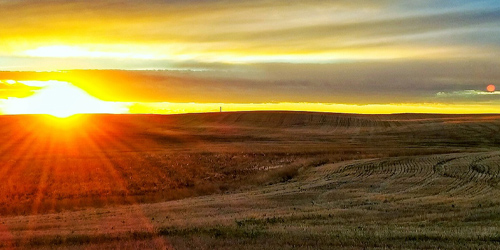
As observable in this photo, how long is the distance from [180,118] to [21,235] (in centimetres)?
11622

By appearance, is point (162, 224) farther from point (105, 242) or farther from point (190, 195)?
point (190, 195)

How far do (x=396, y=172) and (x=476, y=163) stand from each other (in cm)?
640

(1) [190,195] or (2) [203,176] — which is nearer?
(1) [190,195]

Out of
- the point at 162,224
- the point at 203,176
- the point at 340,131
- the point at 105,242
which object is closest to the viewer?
the point at 105,242

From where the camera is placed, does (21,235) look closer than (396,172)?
Yes

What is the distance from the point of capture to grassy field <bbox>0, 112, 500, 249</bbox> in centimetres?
1588

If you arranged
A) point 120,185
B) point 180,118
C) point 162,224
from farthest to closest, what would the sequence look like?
point 180,118
point 120,185
point 162,224

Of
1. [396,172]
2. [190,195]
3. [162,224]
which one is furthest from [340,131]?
[162,224]

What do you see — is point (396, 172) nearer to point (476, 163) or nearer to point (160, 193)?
point (476, 163)

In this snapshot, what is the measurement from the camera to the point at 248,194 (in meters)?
29.8

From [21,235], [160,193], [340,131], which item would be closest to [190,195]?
[160,193]

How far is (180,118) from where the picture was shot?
133 m

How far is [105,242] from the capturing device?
51.4 feet

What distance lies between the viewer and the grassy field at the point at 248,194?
52.1ft
